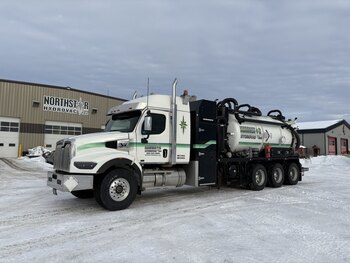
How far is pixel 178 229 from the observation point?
6.94 metres

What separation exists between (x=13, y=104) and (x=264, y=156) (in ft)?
80.7

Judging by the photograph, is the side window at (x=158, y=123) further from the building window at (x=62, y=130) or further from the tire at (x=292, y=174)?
the building window at (x=62, y=130)

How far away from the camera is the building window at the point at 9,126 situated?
96.1 ft

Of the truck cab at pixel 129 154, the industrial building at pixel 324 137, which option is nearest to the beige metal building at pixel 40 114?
the truck cab at pixel 129 154

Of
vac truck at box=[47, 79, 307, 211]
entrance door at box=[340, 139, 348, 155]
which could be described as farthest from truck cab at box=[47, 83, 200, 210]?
entrance door at box=[340, 139, 348, 155]

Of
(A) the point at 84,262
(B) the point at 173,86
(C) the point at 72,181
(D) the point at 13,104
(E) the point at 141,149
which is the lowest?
(A) the point at 84,262

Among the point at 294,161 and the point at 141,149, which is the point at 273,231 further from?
the point at 294,161

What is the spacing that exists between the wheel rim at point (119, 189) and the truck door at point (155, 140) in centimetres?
90

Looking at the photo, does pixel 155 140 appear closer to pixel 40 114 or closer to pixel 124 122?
pixel 124 122

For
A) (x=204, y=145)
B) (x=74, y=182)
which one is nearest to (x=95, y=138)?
(x=74, y=182)

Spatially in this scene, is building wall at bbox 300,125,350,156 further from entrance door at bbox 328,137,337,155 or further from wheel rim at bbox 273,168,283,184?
wheel rim at bbox 273,168,283,184

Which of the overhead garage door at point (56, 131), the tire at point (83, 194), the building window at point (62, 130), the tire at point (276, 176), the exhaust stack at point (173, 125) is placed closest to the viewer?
the exhaust stack at point (173, 125)

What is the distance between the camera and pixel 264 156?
1359 centimetres

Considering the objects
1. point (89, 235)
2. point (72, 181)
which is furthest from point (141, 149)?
point (89, 235)
